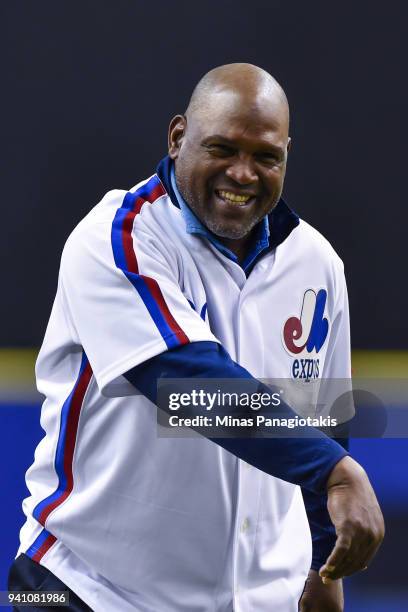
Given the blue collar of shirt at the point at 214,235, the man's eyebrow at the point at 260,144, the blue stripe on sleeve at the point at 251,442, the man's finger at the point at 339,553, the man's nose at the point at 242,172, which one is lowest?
the man's finger at the point at 339,553

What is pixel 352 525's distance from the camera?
1290 millimetres

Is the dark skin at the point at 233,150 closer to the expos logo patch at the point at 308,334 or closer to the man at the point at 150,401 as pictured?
the man at the point at 150,401

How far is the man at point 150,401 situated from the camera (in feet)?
5.55

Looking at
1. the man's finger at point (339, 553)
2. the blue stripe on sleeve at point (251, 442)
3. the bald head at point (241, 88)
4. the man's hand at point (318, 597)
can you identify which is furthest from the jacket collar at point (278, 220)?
the man's finger at point (339, 553)

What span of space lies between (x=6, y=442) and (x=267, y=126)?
8.31 ft

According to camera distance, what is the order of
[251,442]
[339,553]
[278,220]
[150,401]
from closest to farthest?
[339,553]
[251,442]
[150,401]
[278,220]

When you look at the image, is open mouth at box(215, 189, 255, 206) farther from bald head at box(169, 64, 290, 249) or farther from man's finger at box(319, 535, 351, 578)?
man's finger at box(319, 535, 351, 578)

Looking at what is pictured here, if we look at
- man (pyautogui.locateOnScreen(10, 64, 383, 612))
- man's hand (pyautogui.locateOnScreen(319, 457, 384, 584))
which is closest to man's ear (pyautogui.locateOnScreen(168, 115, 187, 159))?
man (pyautogui.locateOnScreen(10, 64, 383, 612))

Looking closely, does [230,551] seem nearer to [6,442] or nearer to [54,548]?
[54,548]

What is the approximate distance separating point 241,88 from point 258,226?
0.81 feet

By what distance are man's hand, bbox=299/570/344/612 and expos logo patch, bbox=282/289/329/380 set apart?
13.5 inches

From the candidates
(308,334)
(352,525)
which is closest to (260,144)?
(308,334)

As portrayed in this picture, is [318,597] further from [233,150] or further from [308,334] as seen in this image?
[233,150]

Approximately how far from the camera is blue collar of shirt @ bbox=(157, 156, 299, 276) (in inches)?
69.9
